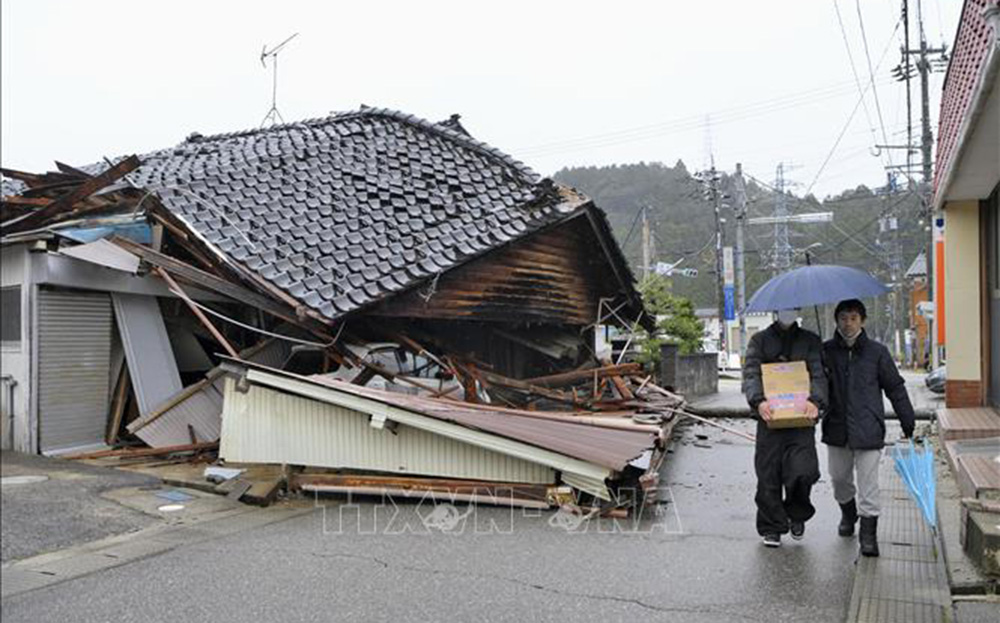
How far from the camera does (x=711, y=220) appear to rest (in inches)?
1319

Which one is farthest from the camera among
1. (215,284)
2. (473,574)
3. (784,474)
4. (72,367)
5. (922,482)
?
(215,284)

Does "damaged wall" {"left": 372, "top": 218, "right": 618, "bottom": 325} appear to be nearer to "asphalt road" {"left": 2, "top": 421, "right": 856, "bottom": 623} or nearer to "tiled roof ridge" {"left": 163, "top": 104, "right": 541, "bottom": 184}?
"tiled roof ridge" {"left": 163, "top": 104, "right": 541, "bottom": 184}

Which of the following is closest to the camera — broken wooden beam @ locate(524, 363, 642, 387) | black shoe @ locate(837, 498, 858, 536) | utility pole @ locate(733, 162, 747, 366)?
black shoe @ locate(837, 498, 858, 536)

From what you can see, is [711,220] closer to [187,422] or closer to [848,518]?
[187,422]

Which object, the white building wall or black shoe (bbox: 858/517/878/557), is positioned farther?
the white building wall

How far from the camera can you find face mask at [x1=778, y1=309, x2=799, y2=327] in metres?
5.60

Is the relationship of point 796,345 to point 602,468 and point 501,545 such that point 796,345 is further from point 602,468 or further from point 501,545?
point 501,545

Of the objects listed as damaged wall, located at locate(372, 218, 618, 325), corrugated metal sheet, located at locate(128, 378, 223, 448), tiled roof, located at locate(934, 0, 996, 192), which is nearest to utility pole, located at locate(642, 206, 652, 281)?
damaged wall, located at locate(372, 218, 618, 325)

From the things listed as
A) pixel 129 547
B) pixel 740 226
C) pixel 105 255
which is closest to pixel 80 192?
pixel 105 255

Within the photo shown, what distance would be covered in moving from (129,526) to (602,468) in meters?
3.97

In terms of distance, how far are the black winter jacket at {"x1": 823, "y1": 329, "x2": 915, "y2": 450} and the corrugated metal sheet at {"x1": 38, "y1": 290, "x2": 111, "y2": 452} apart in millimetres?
8475

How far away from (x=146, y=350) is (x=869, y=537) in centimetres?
863

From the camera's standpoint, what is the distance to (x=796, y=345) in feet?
18.6

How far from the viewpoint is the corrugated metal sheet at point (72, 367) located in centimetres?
916
